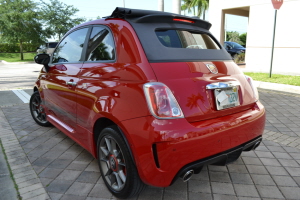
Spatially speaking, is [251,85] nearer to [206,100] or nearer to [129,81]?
[206,100]

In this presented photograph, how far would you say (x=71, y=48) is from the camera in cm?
331

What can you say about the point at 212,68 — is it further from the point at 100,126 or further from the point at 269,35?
the point at 269,35

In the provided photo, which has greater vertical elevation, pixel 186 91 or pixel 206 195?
pixel 186 91

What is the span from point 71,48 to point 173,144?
6.86 ft

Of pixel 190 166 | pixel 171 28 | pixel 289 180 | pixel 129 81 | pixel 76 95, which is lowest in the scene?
pixel 289 180

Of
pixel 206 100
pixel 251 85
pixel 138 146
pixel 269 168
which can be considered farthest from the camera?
pixel 269 168

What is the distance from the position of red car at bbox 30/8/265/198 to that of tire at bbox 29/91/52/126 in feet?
5.84

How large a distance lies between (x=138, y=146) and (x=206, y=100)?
0.69 meters

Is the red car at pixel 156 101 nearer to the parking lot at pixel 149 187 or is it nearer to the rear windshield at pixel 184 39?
the rear windshield at pixel 184 39

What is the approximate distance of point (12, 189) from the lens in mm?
2602

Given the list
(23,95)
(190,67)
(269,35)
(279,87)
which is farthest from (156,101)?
(269,35)

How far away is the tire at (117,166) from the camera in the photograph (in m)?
2.17

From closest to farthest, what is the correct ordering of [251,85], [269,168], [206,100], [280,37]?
[206,100] → [251,85] → [269,168] → [280,37]

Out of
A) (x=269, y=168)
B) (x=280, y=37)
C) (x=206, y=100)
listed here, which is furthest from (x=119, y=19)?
(x=280, y=37)
